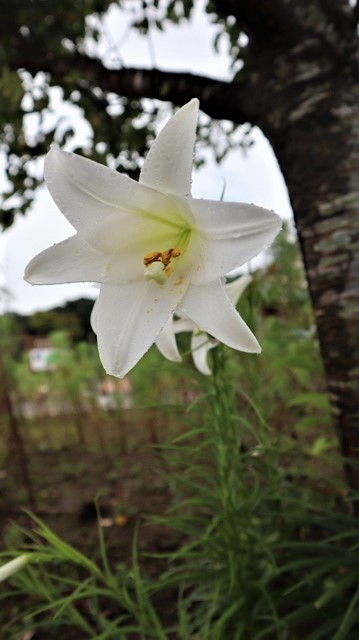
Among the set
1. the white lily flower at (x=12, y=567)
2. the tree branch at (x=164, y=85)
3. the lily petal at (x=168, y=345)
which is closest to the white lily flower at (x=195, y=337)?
the lily petal at (x=168, y=345)

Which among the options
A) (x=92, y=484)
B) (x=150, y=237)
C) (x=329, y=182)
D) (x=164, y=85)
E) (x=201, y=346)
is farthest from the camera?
(x=92, y=484)

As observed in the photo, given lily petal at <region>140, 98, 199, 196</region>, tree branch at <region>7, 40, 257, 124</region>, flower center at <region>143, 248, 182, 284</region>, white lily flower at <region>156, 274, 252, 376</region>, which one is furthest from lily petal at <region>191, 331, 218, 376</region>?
tree branch at <region>7, 40, 257, 124</region>

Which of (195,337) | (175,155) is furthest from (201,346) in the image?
(175,155)

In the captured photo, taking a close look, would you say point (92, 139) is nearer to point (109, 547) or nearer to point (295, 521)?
point (295, 521)

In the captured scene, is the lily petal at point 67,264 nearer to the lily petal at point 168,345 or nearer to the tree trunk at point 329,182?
the lily petal at point 168,345

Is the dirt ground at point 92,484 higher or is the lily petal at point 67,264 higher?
the lily petal at point 67,264

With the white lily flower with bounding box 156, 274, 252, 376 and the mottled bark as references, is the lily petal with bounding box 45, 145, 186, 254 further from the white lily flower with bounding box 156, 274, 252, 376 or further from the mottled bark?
the mottled bark

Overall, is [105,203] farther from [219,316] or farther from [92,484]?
[92,484]
